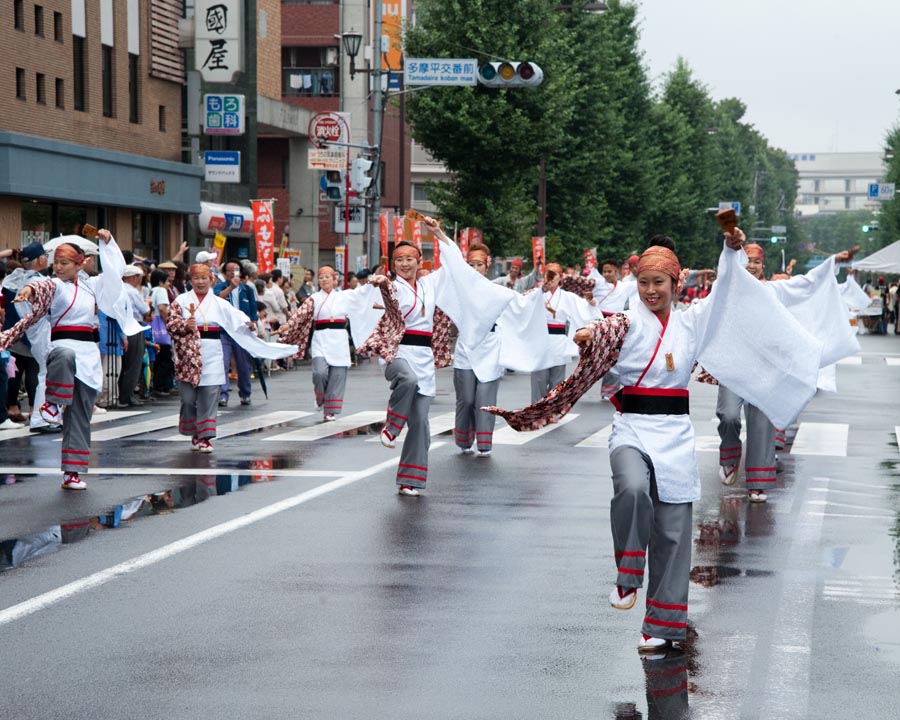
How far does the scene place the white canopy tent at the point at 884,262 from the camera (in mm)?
47812

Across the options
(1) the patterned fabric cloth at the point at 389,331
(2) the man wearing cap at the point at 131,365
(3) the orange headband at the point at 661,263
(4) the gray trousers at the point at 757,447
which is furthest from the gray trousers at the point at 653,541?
(2) the man wearing cap at the point at 131,365

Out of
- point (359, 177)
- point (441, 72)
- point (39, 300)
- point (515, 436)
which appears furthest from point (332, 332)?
point (359, 177)

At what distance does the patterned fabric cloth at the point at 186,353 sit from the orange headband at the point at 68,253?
7.53 ft

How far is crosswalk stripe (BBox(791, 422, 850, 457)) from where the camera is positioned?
539 inches

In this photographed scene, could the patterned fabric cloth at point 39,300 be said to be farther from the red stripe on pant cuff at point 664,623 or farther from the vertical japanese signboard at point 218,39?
the vertical japanese signboard at point 218,39

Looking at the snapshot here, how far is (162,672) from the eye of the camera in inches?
224

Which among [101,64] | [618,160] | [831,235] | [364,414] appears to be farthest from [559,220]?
[831,235]

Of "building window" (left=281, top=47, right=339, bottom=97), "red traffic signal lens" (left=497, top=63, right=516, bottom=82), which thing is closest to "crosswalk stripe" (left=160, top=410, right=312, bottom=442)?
"red traffic signal lens" (left=497, top=63, right=516, bottom=82)

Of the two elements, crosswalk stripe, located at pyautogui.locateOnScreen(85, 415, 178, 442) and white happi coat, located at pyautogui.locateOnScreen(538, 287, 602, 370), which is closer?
crosswalk stripe, located at pyautogui.locateOnScreen(85, 415, 178, 442)

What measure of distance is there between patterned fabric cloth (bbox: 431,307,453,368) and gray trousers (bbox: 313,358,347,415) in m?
4.50

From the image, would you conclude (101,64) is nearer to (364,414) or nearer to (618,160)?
(364,414)

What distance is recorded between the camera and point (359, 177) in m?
30.7

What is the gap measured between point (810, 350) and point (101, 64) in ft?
84.7

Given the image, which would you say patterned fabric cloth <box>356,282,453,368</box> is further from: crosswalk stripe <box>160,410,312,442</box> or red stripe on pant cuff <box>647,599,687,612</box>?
red stripe on pant cuff <box>647,599,687,612</box>
